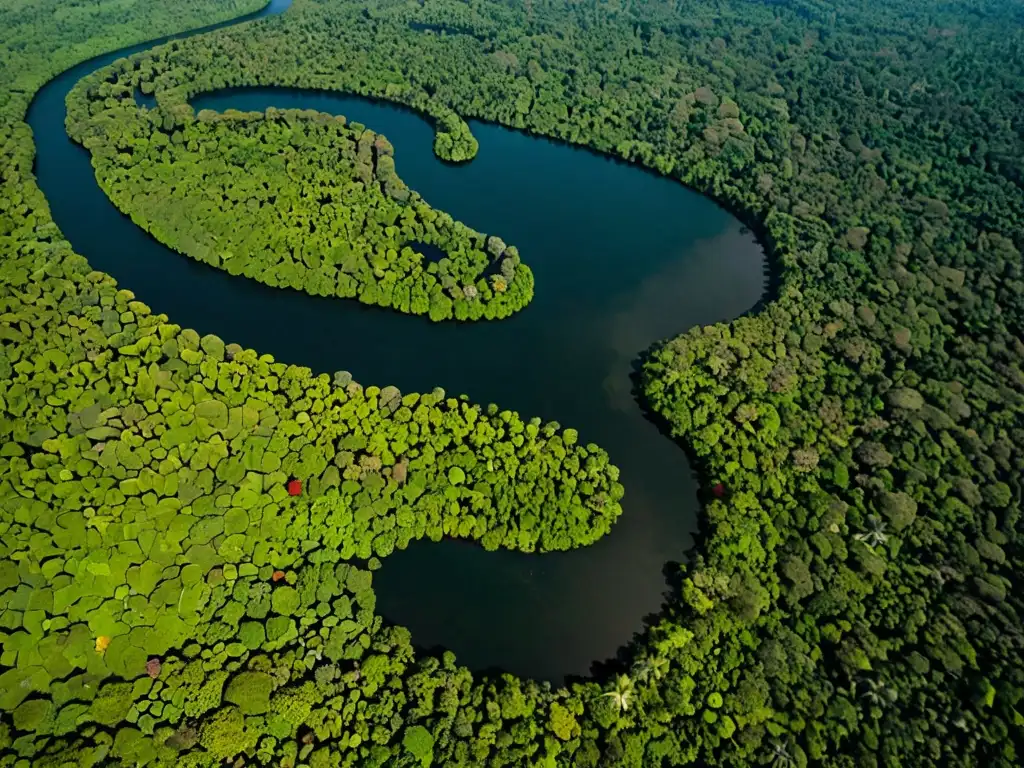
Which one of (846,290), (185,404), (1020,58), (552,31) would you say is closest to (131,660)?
(185,404)

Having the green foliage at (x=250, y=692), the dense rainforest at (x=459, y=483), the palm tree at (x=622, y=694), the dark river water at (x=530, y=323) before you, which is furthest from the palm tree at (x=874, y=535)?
the green foliage at (x=250, y=692)

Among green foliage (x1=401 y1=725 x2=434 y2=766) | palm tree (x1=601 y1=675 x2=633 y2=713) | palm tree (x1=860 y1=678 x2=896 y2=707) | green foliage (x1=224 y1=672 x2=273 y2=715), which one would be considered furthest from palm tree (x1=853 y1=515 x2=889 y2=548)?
green foliage (x1=224 y1=672 x2=273 y2=715)

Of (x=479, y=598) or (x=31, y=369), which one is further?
(x=31, y=369)

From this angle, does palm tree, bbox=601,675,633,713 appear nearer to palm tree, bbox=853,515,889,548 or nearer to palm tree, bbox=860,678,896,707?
palm tree, bbox=860,678,896,707

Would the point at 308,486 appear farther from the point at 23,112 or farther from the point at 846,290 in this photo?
the point at 23,112

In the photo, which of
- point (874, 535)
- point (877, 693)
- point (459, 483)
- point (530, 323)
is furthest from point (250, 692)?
point (874, 535)

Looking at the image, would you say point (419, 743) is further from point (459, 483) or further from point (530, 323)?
point (530, 323)
